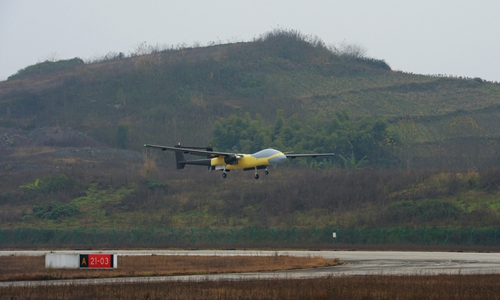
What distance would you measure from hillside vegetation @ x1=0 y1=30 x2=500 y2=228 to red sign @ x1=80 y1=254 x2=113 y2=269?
35.1 meters

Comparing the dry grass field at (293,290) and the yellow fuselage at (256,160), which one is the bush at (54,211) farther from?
the dry grass field at (293,290)

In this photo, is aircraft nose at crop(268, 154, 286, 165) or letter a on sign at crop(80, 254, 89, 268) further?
aircraft nose at crop(268, 154, 286, 165)

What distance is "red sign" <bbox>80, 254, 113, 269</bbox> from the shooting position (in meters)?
43.2

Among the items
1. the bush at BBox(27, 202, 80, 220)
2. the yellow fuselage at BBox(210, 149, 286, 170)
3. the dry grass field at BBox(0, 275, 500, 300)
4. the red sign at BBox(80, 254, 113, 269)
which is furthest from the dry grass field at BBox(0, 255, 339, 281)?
the bush at BBox(27, 202, 80, 220)

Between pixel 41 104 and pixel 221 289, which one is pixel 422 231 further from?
pixel 41 104

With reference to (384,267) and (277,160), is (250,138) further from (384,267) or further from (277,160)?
(384,267)

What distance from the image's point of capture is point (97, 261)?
4334 centimetres

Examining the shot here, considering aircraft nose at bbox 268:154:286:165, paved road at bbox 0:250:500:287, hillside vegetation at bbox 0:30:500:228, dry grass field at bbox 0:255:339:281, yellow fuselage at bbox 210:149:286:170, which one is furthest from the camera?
hillside vegetation at bbox 0:30:500:228

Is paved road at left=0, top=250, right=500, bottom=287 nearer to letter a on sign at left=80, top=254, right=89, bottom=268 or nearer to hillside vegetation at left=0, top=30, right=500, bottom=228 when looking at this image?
letter a on sign at left=80, top=254, right=89, bottom=268

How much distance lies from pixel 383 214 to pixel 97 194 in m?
40.5

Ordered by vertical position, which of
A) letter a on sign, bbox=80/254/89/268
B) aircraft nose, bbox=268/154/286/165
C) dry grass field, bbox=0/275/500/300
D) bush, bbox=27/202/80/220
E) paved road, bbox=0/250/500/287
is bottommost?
paved road, bbox=0/250/500/287

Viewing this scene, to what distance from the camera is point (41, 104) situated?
452ft

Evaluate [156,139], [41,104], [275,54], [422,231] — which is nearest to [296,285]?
[422,231]

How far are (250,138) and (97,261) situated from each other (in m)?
66.0
